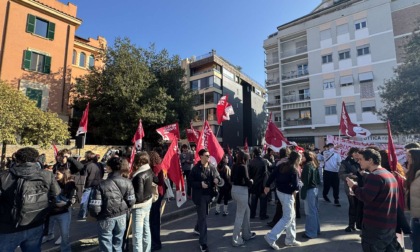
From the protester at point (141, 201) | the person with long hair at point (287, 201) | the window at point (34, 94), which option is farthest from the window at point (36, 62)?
the person with long hair at point (287, 201)

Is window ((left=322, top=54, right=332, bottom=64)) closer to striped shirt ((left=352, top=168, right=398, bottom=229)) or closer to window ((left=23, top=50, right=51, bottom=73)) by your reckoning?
window ((left=23, top=50, right=51, bottom=73))

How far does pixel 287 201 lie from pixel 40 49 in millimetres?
22613

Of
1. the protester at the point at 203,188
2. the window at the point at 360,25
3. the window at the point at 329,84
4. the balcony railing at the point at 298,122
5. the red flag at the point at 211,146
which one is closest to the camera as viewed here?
the protester at the point at 203,188

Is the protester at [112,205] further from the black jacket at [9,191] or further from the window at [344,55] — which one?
the window at [344,55]

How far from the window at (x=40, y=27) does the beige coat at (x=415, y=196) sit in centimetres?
2464

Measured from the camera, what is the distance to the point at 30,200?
2.98 m

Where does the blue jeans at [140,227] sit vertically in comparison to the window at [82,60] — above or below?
below

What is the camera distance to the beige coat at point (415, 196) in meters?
3.23

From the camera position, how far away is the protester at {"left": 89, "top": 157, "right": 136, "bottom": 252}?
135 inches

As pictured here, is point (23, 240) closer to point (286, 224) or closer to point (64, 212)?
point (64, 212)

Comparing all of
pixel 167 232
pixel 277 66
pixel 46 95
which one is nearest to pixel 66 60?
pixel 46 95

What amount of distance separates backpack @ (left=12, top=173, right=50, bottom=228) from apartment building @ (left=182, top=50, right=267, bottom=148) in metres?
28.8

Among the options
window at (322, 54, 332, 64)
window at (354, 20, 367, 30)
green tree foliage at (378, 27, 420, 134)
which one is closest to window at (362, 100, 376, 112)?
window at (322, 54, 332, 64)

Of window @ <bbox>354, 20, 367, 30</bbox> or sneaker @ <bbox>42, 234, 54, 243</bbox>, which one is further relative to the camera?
window @ <bbox>354, 20, 367, 30</bbox>
